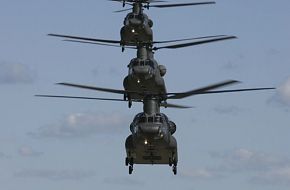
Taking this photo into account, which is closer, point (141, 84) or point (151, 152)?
point (151, 152)

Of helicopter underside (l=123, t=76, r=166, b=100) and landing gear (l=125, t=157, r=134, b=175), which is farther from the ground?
helicopter underside (l=123, t=76, r=166, b=100)

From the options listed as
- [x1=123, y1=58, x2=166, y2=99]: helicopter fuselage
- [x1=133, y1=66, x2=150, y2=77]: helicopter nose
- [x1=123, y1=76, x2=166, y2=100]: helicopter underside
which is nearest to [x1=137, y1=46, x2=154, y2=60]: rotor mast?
[x1=123, y1=58, x2=166, y2=99]: helicopter fuselage

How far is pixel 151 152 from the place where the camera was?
7800 centimetres

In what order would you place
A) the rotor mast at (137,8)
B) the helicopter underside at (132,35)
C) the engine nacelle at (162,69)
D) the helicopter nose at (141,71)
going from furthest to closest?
the rotor mast at (137,8)
the helicopter underside at (132,35)
the engine nacelle at (162,69)
the helicopter nose at (141,71)

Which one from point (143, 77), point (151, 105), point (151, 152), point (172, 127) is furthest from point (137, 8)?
point (151, 152)

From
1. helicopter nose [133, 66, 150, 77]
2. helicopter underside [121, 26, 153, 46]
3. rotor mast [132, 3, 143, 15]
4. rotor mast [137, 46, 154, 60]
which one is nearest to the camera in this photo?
helicopter nose [133, 66, 150, 77]

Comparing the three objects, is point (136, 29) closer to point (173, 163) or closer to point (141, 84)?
point (141, 84)

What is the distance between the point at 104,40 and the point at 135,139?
2989cm

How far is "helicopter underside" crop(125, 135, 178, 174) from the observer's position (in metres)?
77.2

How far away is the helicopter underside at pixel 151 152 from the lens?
77188 mm

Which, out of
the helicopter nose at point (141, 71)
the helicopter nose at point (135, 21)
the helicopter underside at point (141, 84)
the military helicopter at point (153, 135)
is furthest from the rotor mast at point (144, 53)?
the military helicopter at point (153, 135)

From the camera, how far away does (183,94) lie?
75625 mm

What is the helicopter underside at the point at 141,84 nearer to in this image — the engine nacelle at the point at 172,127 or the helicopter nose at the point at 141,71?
the helicopter nose at the point at 141,71

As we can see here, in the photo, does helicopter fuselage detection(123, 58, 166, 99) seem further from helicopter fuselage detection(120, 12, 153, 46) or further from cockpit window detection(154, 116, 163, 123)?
cockpit window detection(154, 116, 163, 123)
